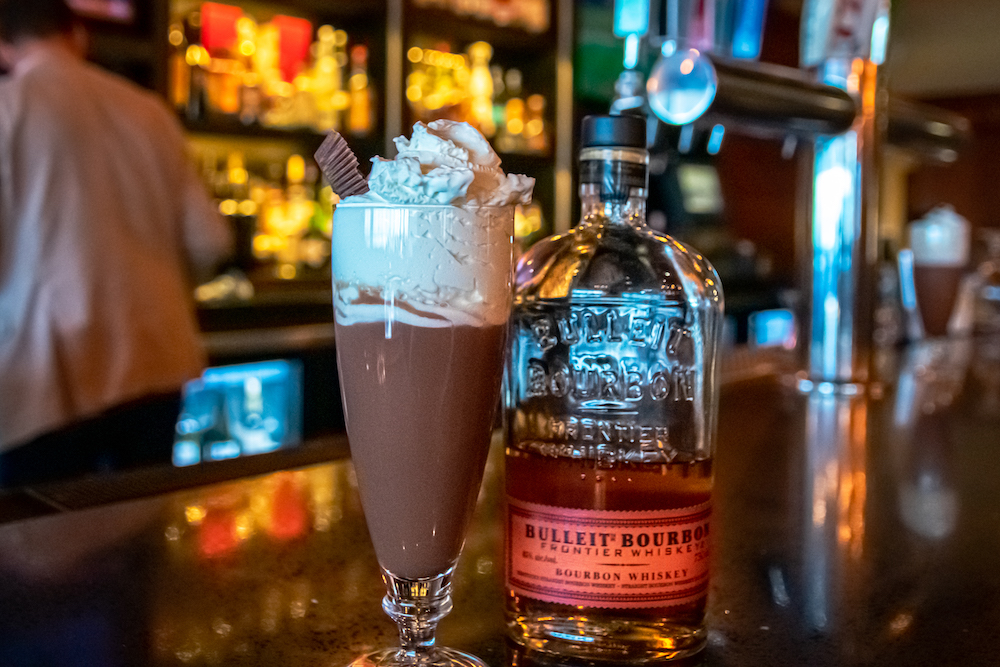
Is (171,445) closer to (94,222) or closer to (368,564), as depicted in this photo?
(94,222)

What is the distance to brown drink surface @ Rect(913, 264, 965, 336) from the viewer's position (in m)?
2.26

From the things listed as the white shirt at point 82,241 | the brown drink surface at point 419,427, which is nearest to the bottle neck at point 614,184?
the brown drink surface at point 419,427

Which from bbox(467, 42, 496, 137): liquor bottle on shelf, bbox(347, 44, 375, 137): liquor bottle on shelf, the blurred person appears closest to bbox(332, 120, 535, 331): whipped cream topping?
the blurred person

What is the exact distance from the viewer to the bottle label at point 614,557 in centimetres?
52

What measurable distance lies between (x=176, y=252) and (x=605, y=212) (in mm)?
1943

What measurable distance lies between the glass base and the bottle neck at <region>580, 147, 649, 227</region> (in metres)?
0.27

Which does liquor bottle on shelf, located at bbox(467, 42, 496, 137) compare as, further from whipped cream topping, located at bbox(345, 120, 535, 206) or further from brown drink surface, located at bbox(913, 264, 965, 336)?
whipped cream topping, located at bbox(345, 120, 535, 206)

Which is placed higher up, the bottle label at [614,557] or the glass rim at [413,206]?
the glass rim at [413,206]

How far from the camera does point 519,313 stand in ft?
1.93

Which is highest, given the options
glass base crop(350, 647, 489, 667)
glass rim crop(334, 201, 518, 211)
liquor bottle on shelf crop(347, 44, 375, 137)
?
liquor bottle on shelf crop(347, 44, 375, 137)

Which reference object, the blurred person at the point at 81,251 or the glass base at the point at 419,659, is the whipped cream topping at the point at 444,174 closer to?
the glass base at the point at 419,659

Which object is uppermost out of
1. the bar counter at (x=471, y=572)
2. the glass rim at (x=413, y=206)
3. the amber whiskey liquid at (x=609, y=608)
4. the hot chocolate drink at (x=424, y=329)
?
the glass rim at (x=413, y=206)

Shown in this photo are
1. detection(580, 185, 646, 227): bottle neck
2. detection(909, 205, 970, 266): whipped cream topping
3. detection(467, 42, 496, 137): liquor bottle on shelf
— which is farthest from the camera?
detection(467, 42, 496, 137): liquor bottle on shelf

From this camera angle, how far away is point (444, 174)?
469mm
